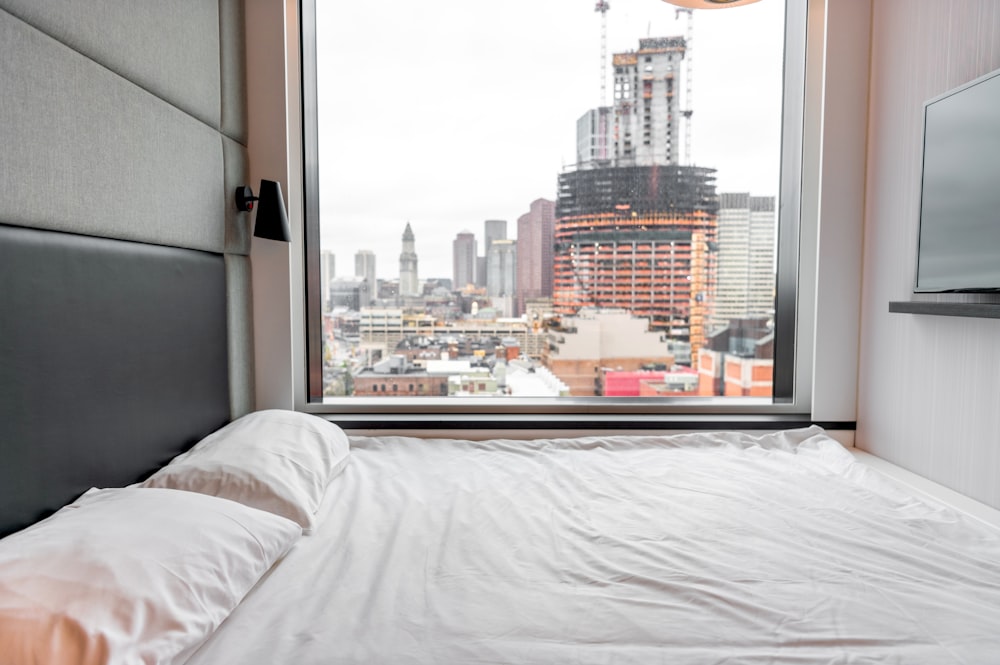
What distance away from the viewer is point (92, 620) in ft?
2.71

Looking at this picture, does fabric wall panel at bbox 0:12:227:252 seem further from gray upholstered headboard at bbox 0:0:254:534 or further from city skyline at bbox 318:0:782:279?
city skyline at bbox 318:0:782:279

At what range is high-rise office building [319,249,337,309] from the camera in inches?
103

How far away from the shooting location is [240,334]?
88.8 inches

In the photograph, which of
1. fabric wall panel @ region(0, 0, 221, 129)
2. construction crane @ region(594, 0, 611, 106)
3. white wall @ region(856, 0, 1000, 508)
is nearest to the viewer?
fabric wall panel @ region(0, 0, 221, 129)

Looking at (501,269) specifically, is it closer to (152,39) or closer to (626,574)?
(152,39)

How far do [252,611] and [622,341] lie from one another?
1.97m

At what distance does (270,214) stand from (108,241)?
2.63ft

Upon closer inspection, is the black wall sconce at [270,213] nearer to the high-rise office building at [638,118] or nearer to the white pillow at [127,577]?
the white pillow at [127,577]

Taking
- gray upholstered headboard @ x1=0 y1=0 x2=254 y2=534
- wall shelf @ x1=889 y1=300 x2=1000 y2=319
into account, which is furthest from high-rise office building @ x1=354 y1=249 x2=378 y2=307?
wall shelf @ x1=889 y1=300 x2=1000 y2=319

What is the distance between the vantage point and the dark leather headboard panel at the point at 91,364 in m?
1.15

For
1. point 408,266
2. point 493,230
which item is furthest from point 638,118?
point 408,266

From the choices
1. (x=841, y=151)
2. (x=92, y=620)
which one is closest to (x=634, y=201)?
(x=841, y=151)

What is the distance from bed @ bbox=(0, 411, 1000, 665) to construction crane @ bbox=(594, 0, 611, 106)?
1.69m

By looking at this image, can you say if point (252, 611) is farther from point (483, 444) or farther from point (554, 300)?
point (554, 300)
